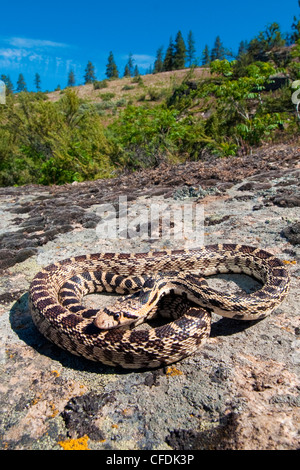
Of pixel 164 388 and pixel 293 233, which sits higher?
pixel 293 233

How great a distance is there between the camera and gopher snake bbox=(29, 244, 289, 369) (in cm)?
358

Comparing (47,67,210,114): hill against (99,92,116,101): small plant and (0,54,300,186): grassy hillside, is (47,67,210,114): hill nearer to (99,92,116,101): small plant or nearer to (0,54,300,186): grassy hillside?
(99,92,116,101): small plant

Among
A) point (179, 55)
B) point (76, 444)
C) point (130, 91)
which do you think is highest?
point (179, 55)

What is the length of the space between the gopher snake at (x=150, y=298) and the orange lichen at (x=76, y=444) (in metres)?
0.93

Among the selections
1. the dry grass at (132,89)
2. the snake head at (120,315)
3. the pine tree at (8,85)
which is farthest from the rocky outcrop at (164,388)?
the dry grass at (132,89)

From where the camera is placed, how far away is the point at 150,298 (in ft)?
14.4

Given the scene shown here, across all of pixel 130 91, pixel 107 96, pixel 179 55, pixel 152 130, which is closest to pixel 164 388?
pixel 152 130

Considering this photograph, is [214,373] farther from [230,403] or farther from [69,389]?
[69,389]

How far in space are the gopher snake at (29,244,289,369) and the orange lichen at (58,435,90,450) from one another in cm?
93

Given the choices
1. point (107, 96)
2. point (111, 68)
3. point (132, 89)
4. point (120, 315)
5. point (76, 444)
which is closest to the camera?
point (76, 444)

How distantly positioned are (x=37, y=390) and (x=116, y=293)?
7.92ft

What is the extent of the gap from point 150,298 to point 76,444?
2.03m

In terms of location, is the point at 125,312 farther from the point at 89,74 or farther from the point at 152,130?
the point at 89,74

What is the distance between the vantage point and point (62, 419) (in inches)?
120
